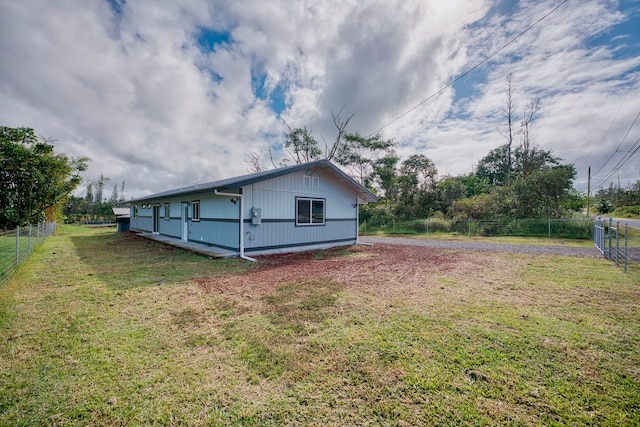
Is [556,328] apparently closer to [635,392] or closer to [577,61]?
[635,392]

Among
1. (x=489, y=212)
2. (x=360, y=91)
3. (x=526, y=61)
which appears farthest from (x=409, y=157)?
(x=526, y=61)

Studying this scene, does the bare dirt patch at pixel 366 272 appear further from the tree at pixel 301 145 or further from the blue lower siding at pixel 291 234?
the tree at pixel 301 145

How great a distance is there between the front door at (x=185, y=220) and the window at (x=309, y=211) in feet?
18.0

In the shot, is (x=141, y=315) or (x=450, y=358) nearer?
(x=450, y=358)

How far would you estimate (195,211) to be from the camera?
10.8 metres

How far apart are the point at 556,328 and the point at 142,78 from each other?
1313cm

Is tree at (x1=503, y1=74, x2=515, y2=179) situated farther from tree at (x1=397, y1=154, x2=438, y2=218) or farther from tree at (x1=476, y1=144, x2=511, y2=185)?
tree at (x1=476, y1=144, x2=511, y2=185)

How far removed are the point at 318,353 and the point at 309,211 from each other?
756 centimetres

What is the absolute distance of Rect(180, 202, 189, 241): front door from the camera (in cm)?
1140

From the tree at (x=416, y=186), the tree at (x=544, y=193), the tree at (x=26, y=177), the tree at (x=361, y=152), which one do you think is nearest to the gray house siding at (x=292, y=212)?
the tree at (x=416, y=186)

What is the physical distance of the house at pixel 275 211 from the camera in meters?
8.27

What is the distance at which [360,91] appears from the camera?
1403cm

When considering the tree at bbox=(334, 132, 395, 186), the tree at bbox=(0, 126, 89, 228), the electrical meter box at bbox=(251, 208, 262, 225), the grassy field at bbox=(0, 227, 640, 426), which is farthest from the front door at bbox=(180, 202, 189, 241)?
the tree at bbox=(334, 132, 395, 186)

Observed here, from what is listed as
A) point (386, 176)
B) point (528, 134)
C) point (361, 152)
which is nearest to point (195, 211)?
point (386, 176)
